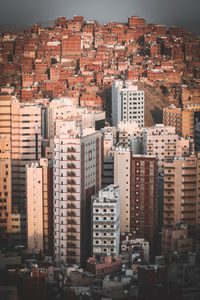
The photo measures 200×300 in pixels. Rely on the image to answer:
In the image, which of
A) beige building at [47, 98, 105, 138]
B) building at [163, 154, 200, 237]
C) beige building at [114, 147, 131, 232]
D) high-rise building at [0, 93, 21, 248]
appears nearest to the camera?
high-rise building at [0, 93, 21, 248]

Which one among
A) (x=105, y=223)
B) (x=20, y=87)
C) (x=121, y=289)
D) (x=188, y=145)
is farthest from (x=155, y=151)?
(x=20, y=87)

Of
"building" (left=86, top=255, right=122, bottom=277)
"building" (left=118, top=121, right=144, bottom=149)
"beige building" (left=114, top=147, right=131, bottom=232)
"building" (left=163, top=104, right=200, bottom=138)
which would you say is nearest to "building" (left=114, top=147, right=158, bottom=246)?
"beige building" (left=114, top=147, right=131, bottom=232)

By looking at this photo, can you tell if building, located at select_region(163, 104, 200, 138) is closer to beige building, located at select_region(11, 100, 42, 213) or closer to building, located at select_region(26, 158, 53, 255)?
beige building, located at select_region(11, 100, 42, 213)

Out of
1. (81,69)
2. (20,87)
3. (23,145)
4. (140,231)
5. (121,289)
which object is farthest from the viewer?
(81,69)

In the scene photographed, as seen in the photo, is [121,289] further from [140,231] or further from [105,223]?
[140,231]

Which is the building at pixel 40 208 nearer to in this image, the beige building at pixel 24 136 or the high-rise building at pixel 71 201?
the high-rise building at pixel 71 201

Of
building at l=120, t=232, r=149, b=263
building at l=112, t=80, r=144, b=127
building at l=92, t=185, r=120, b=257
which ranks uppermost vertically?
building at l=112, t=80, r=144, b=127
